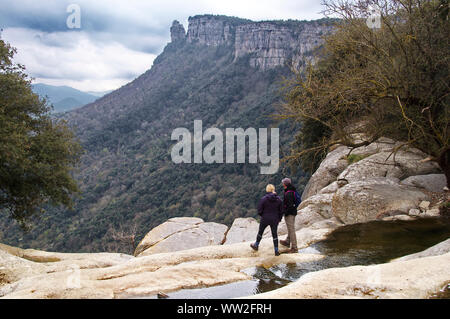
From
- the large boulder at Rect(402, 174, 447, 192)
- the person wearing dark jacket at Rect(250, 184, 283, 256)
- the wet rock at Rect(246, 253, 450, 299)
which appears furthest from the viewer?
the large boulder at Rect(402, 174, 447, 192)

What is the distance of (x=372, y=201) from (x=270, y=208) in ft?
17.3

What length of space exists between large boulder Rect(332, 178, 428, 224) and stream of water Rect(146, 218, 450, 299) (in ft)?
2.65

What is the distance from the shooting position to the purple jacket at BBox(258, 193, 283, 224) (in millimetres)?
9656

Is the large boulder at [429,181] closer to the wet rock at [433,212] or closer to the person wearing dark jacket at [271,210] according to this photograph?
the wet rock at [433,212]

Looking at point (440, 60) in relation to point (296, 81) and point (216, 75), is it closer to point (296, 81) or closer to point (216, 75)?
point (296, 81)

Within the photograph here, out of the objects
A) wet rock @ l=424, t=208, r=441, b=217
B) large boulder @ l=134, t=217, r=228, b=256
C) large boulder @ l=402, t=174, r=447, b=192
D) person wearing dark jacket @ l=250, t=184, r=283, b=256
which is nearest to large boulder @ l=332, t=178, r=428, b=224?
wet rock @ l=424, t=208, r=441, b=217

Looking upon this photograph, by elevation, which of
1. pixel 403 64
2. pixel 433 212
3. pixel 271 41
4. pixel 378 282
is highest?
pixel 271 41

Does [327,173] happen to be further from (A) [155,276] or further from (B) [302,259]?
(A) [155,276]

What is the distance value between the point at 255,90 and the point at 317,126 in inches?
4644

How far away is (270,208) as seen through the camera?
9.71m

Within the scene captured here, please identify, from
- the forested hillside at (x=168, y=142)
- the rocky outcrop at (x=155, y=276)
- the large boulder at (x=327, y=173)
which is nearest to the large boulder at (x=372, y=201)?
the rocky outcrop at (x=155, y=276)

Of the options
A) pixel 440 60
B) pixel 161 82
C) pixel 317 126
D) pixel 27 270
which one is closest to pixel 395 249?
pixel 440 60

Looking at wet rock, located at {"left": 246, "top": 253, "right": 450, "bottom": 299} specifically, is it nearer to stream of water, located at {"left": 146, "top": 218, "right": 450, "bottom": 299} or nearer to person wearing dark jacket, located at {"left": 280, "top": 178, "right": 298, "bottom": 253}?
stream of water, located at {"left": 146, "top": 218, "right": 450, "bottom": 299}

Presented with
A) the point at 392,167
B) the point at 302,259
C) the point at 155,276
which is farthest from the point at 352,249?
the point at 392,167
